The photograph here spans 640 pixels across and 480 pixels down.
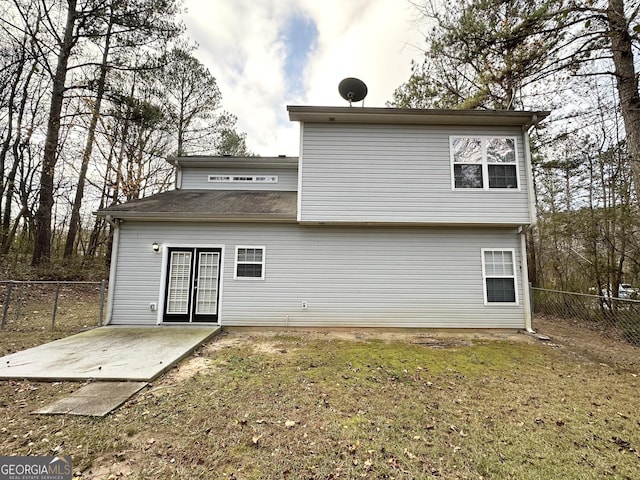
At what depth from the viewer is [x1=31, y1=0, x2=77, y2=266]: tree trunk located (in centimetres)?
1064

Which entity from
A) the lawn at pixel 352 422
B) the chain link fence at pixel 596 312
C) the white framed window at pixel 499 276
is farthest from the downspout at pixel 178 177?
the chain link fence at pixel 596 312

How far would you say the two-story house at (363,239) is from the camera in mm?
6914

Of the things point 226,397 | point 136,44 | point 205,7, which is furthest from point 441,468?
point 136,44

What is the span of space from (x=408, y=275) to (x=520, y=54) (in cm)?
560

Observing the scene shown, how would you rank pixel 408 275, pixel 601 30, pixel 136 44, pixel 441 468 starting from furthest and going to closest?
1. pixel 136 44
2. pixel 408 275
3. pixel 601 30
4. pixel 441 468

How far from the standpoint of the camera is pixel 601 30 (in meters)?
6.03

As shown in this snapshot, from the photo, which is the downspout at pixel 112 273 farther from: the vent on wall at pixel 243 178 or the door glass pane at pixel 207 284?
the vent on wall at pixel 243 178

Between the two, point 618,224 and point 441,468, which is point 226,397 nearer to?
point 441,468

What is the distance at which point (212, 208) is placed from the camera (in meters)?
7.23

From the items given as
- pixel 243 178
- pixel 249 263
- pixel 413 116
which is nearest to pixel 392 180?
pixel 413 116

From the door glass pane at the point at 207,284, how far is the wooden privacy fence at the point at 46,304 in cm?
208

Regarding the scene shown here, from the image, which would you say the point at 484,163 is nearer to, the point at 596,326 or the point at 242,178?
the point at 596,326

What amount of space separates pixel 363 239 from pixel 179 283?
187 inches

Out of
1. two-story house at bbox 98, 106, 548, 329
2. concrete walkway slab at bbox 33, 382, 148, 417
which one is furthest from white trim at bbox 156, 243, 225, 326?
concrete walkway slab at bbox 33, 382, 148, 417
